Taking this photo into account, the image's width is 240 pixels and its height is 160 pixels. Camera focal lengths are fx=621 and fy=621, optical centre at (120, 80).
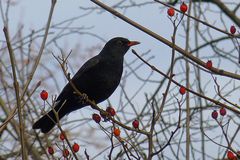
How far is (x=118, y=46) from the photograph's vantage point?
6.38 m

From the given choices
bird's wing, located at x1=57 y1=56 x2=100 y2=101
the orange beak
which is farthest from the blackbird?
the orange beak

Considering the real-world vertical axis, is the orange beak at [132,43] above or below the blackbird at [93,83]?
above

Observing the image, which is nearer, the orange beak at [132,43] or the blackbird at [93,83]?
the blackbird at [93,83]

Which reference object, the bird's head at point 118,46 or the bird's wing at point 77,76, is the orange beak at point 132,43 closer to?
the bird's head at point 118,46

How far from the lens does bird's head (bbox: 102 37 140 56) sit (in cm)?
623

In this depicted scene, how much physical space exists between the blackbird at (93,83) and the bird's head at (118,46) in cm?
3

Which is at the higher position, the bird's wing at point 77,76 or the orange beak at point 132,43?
the orange beak at point 132,43

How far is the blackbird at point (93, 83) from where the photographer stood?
569 cm

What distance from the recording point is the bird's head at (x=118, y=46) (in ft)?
20.4

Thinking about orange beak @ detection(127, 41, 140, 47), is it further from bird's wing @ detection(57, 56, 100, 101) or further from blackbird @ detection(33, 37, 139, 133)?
bird's wing @ detection(57, 56, 100, 101)

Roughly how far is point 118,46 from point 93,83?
0.76 m

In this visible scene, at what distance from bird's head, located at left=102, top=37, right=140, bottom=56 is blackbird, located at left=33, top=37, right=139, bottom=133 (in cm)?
3

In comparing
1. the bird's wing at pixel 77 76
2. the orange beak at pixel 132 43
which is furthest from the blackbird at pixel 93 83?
the orange beak at pixel 132 43

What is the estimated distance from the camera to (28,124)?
25.2 ft
